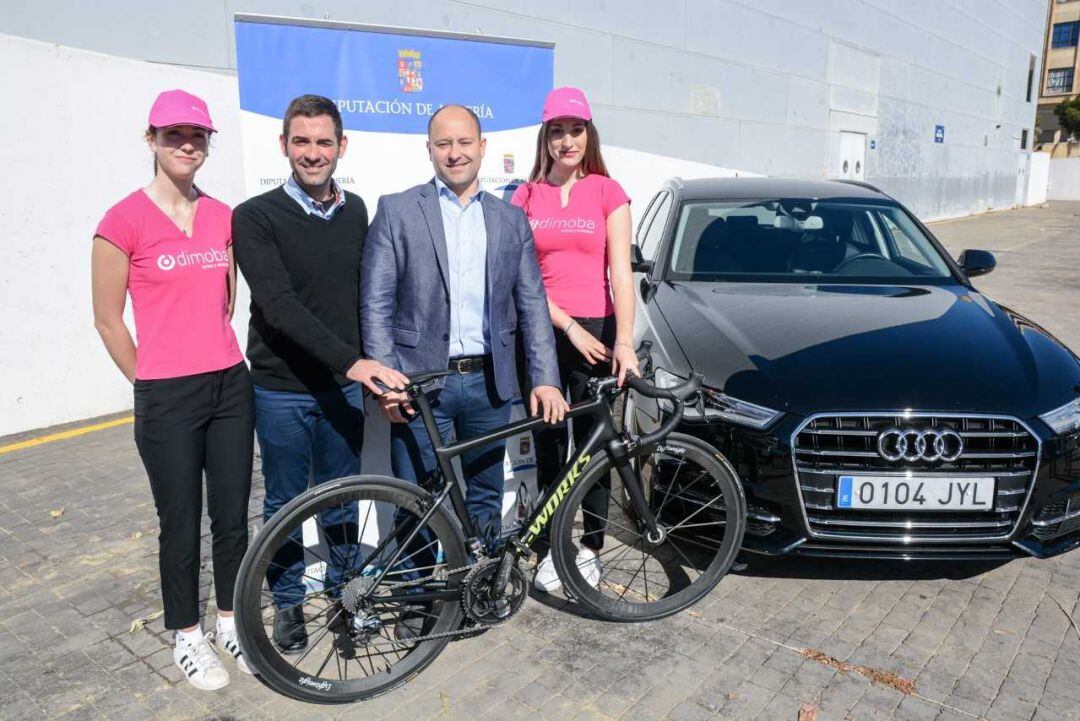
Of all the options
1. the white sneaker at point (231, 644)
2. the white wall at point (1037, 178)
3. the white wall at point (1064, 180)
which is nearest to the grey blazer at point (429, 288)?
the white sneaker at point (231, 644)

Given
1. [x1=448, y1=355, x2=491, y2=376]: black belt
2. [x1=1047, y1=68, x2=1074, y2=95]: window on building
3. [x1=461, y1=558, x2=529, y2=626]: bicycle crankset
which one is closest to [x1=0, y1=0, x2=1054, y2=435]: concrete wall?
[x1=448, y1=355, x2=491, y2=376]: black belt

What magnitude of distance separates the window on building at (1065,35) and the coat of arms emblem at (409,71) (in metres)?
73.9

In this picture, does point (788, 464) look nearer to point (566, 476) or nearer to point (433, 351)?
point (566, 476)

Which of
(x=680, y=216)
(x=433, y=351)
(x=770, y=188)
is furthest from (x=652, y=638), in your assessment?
(x=770, y=188)

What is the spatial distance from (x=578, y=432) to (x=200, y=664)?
1551 mm

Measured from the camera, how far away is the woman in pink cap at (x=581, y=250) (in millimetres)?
3219

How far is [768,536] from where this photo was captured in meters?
3.17

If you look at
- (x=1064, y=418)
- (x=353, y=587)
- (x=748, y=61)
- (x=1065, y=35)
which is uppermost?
(x=1065, y=35)

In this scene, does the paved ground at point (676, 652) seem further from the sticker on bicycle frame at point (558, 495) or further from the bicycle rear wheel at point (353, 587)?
the sticker on bicycle frame at point (558, 495)

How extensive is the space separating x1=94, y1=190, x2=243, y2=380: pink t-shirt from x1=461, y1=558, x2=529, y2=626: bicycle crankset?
3.53ft

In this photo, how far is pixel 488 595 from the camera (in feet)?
9.48

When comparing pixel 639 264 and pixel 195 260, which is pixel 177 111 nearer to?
pixel 195 260

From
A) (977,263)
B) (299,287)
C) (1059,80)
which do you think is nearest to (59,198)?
(299,287)

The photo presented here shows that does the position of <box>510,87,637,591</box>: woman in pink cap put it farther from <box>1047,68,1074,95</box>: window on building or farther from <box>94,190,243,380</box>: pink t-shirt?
<box>1047,68,1074,95</box>: window on building
